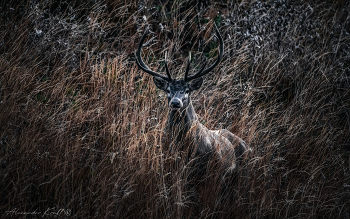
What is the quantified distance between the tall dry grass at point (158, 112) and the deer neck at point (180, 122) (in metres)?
0.14

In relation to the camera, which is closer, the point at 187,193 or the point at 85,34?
the point at 187,193

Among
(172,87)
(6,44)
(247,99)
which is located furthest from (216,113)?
(6,44)

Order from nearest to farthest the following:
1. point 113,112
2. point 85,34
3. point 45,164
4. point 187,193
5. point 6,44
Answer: point 45,164 < point 187,193 < point 113,112 < point 6,44 < point 85,34

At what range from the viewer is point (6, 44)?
14.2ft

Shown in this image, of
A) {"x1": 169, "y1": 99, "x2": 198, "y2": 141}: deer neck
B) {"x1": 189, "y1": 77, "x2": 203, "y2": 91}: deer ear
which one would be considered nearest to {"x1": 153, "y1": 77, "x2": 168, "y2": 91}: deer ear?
{"x1": 189, "y1": 77, "x2": 203, "y2": 91}: deer ear

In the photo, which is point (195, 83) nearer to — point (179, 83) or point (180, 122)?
point (179, 83)

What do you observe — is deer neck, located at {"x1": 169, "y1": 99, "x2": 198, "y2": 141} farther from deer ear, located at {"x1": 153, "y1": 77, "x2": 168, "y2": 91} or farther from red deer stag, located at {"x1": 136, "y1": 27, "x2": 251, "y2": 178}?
deer ear, located at {"x1": 153, "y1": 77, "x2": 168, "y2": 91}

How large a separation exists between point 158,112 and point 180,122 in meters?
0.52

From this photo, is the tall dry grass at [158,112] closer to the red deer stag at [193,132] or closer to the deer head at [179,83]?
the red deer stag at [193,132]

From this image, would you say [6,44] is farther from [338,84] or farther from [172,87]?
[338,84]

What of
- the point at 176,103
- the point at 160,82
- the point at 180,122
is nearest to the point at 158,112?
the point at 160,82

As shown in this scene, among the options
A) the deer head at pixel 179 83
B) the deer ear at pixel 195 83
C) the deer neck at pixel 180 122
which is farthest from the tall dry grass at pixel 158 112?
the deer ear at pixel 195 83

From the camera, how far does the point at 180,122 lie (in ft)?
12.7

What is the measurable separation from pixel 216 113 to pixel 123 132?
1659mm
